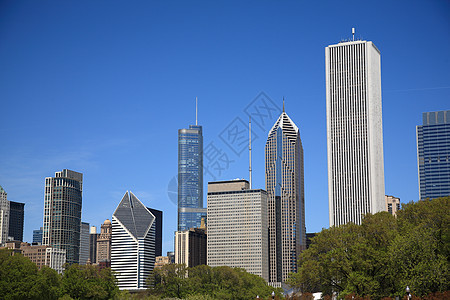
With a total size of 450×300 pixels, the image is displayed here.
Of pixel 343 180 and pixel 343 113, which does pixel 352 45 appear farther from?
pixel 343 180

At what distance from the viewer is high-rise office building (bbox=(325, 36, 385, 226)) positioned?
195000 mm

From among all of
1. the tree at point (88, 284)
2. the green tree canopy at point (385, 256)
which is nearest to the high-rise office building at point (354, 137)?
the tree at point (88, 284)

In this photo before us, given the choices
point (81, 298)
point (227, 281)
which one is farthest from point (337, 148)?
point (81, 298)

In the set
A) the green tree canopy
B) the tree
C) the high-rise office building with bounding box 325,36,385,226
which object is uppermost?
the high-rise office building with bounding box 325,36,385,226

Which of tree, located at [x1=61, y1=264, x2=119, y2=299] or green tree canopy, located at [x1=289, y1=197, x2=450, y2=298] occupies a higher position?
green tree canopy, located at [x1=289, y1=197, x2=450, y2=298]

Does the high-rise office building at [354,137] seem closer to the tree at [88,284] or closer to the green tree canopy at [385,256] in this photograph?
the tree at [88,284]

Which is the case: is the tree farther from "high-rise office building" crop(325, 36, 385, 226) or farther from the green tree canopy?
"high-rise office building" crop(325, 36, 385, 226)

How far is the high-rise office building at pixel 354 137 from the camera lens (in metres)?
195

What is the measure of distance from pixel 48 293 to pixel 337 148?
11961 cm

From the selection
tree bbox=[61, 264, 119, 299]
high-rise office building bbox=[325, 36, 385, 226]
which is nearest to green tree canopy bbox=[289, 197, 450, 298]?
tree bbox=[61, 264, 119, 299]

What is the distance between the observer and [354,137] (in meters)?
198

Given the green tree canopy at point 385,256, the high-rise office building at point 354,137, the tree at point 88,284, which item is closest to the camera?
the green tree canopy at point 385,256

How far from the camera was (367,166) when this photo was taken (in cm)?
19588

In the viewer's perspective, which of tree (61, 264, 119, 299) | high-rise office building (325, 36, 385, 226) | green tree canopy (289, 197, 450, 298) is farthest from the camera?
high-rise office building (325, 36, 385, 226)
